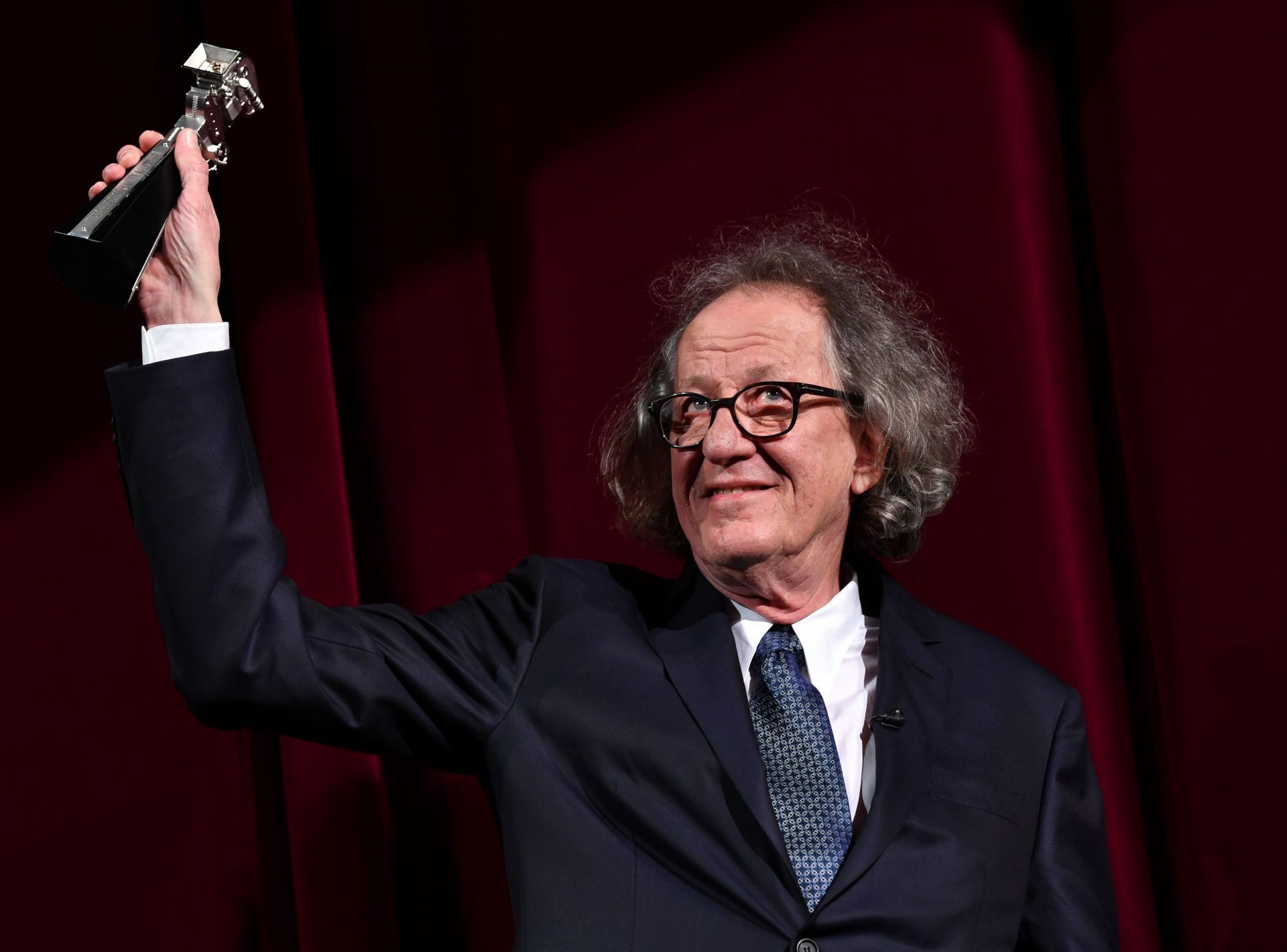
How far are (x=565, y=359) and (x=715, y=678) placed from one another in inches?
29.2

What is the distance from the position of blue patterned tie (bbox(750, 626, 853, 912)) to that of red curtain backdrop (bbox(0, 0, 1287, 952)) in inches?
22.2

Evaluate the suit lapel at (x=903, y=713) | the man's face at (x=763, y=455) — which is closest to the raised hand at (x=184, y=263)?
the man's face at (x=763, y=455)

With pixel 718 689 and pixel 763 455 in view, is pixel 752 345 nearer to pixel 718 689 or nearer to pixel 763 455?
pixel 763 455

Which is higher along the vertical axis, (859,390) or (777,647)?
(859,390)

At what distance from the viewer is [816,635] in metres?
1.80

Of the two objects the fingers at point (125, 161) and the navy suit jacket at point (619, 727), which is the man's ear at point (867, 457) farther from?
the fingers at point (125, 161)

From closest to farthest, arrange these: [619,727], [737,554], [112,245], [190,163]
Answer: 1. [112,245]
2. [190,163]
3. [619,727]
4. [737,554]

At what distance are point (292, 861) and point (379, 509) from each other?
1.82 ft

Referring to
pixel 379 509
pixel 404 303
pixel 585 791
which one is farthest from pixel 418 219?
pixel 585 791

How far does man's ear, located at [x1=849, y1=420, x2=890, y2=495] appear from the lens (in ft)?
6.44

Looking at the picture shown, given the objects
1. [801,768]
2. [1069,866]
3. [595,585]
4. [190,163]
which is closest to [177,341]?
[190,163]

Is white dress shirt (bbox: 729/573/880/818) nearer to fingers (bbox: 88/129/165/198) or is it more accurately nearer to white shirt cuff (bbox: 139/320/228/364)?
white shirt cuff (bbox: 139/320/228/364)

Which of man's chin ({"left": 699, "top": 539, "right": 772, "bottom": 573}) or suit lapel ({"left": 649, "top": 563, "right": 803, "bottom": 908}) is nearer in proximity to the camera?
suit lapel ({"left": 649, "top": 563, "right": 803, "bottom": 908})

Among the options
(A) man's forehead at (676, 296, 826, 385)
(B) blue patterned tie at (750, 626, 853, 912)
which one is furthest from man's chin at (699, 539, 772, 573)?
(A) man's forehead at (676, 296, 826, 385)
